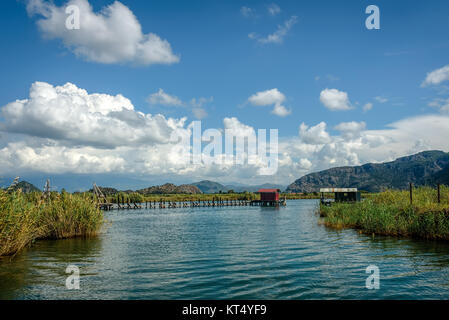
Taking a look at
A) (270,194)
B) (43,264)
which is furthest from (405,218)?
(270,194)

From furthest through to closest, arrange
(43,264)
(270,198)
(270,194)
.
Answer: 1. (270,194)
2. (270,198)
3. (43,264)

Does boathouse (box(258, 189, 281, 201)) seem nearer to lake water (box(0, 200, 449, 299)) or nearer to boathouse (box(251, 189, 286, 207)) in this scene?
boathouse (box(251, 189, 286, 207))

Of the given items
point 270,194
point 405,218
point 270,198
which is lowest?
point 270,198

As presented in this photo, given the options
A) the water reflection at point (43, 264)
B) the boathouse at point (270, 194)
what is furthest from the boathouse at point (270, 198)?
the water reflection at point (43, 264)

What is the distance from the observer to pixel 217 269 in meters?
16.8

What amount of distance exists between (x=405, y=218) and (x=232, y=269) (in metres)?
18.0

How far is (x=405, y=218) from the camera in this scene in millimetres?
27141

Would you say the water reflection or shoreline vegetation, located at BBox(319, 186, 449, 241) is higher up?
shoreline vegetation, located at BBox(319, 186, 449, 241)

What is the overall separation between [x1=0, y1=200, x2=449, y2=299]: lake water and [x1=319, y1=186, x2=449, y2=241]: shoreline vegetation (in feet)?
4.98

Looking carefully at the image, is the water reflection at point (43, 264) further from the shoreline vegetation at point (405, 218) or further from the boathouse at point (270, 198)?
the boathouse at point (270, 198)

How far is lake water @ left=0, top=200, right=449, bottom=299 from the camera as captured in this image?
1284cm

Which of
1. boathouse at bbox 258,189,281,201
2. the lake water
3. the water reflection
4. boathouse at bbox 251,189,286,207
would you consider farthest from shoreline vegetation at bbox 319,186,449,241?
boathouse at bbox 258,189,281,201

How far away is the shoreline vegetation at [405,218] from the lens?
78.9 ft

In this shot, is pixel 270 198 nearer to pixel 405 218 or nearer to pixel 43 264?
pixel 405 218
